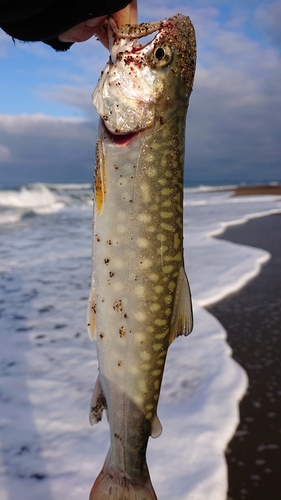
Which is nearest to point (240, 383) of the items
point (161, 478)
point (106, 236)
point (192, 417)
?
point (192, 417)

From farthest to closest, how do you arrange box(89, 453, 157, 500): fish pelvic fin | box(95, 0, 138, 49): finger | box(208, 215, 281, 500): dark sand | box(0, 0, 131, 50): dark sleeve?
box(208, 215, 281, 500): dark sand → box(89, 453, 157, 500): fish pelvic fin → box(95, 0, 138, 49): finger → box(0, 0, 131, 50): dark sleeve

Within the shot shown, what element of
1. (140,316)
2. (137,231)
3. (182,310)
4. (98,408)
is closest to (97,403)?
(98,408)

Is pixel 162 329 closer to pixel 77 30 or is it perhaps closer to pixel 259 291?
pixel 77 30

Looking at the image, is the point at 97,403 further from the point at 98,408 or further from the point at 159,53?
the point at 159,53

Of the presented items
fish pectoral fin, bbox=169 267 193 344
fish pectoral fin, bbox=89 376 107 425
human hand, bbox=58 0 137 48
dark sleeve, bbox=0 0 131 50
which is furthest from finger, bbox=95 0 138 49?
fish pectoral fin, bbox=89 376 107 425

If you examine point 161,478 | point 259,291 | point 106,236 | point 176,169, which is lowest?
point 161,478

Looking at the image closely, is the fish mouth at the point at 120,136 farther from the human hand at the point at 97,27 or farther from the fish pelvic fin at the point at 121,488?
the fish pelvic fin at the point at 121,488

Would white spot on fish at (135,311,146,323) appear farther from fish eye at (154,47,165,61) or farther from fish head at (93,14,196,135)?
fish eye at (154,47,165,61)

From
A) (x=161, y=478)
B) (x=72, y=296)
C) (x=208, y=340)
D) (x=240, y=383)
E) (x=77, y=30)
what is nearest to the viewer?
(x=77, y=30)

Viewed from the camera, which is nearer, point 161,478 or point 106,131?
point 106,131
